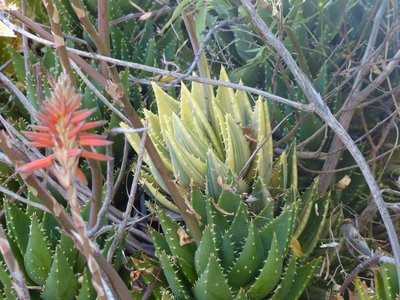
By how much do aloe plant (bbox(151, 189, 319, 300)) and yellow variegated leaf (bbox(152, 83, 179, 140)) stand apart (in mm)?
158

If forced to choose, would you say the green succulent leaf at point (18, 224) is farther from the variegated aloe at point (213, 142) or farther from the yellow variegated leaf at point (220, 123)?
the yellow variegated leaf at point (220, 123)

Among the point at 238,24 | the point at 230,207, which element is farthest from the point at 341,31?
the point at 230,207

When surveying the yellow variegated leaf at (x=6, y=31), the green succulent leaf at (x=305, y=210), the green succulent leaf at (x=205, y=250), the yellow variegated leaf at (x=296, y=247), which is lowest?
the yellow variegated leaf at (x=296, y=247)

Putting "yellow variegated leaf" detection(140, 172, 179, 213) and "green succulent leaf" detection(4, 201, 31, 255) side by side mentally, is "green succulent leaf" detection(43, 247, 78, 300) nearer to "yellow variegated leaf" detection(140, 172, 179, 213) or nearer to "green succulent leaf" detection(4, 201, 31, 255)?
"green succulent leaf" detection(4, 201, 31, 255)

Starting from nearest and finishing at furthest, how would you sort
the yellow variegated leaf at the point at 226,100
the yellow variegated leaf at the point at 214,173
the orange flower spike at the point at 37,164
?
the orange flower spike at the point at 37,164 < the yellow variegated leaf at the point at 214,173 < the yellow variegated leaf at the point at 226,100

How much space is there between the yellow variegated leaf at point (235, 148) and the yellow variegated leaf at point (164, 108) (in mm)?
121

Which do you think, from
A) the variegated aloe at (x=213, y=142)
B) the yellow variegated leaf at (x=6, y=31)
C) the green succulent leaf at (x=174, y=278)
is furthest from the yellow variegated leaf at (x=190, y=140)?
the yellow variegated leaf at (x=6, y=31)

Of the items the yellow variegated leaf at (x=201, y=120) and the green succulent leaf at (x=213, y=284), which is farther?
the yellow variegated leaf at (x=201, y=120)

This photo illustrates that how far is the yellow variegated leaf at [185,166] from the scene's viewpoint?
1.12 metres

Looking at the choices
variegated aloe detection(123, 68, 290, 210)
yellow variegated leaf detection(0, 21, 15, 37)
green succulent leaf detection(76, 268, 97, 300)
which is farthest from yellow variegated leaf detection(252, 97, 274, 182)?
yellow variegated leaf detection(0, 21, 15, 37)

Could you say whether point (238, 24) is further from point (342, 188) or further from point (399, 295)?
point (399, 295)

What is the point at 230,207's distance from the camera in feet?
3.57

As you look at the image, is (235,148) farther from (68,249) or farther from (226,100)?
(68,249)

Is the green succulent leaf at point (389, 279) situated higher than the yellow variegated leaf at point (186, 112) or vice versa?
the yellow variegated leaf at point (186, 112)
